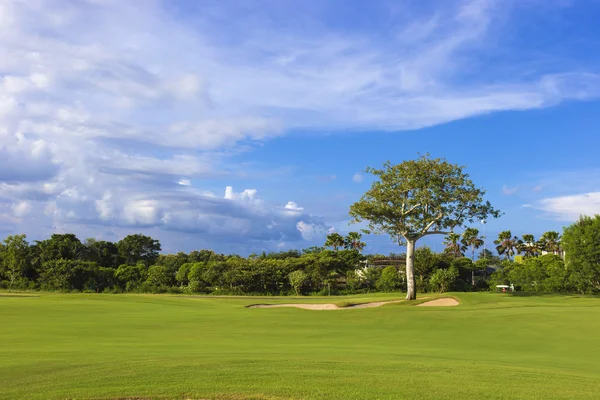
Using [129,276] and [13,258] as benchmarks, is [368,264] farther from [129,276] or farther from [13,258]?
[13,258]

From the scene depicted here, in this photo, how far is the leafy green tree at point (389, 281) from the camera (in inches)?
2702

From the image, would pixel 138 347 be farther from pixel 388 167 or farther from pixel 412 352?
pixel 388 167

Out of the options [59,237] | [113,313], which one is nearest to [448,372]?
[113,313]

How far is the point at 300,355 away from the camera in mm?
15219

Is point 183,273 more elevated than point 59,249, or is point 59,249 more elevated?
point 59,249

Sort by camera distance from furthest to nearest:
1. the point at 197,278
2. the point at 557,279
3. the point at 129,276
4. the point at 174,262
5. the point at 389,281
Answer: the point at 174,262
the point at 129,276
the point at 197,278
the point at 389,281
the point at 557,279

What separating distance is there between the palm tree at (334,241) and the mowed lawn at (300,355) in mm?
63784

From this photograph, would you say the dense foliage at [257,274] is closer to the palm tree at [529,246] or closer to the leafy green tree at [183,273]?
the leafy green tree at [183,273]

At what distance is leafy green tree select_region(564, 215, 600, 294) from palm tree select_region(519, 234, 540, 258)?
188 feet

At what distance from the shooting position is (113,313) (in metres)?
32.4

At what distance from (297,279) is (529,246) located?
6305 centimetres

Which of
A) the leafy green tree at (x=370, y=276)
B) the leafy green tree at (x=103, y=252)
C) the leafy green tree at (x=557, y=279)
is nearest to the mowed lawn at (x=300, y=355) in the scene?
the leafy green tree at (x=557, y=279)

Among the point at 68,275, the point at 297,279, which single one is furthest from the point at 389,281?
the point at 68,275

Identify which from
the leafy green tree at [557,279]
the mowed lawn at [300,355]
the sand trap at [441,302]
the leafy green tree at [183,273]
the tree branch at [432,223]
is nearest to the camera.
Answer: the mowed lawn at [300,355]
